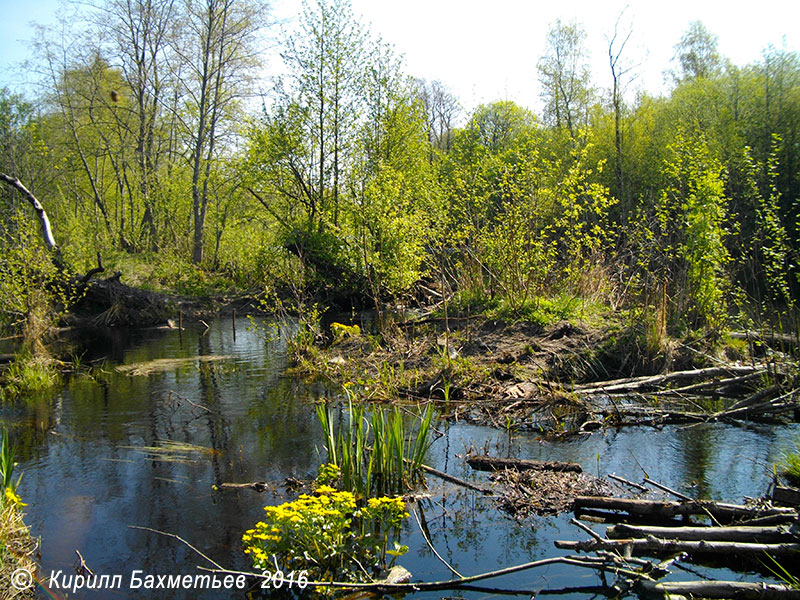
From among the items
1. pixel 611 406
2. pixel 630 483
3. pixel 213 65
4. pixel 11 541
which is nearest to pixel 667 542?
pixel 630 483

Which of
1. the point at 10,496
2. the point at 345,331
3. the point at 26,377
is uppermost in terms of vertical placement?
the point at 345,331

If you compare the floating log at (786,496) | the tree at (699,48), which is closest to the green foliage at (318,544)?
the floating log at (786,496)

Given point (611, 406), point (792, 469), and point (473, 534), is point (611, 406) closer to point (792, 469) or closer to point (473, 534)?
point (792, 469)

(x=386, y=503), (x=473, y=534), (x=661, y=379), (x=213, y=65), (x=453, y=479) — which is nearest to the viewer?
(x=386, y=503)

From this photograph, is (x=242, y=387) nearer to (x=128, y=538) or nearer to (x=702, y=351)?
(x=128, y=538)

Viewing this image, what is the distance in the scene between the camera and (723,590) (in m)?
4.34

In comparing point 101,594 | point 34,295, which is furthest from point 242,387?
point 101,594

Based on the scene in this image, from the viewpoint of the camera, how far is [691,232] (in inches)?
457

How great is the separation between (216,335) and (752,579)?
17.3 meters

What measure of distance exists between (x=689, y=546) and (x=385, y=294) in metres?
14.3

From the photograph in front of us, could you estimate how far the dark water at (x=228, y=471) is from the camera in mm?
5637

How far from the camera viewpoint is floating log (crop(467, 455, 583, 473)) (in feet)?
23.1

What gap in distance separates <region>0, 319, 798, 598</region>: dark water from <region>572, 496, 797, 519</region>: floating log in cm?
32

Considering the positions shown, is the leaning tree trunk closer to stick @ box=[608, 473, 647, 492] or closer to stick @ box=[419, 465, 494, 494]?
stick @ box=[419, 465, 494, 494]
